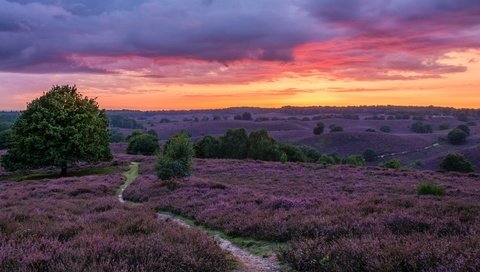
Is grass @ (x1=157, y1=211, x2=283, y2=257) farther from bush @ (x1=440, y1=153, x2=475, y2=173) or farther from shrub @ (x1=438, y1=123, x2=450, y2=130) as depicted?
shrub @ (x1=438, y1=123, x2=450, y2=130)

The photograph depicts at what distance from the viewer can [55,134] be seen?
47781 millimetres

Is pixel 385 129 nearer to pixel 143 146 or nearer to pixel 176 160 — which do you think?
pixel 143 146

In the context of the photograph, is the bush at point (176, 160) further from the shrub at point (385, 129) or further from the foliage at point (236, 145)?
the shrub at point (385, 129)

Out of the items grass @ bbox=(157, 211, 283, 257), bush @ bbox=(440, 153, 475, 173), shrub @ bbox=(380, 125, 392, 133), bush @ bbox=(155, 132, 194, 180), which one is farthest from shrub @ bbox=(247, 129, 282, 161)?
shrub @ bbox=(380, 125, 392, 133)

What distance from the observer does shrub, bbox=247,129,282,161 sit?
264 ft

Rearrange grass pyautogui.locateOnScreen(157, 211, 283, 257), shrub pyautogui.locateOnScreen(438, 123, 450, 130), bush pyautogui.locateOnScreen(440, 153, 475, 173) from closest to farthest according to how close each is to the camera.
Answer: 1. grass pyautogui.locateOnScreen(157, 211, 283, 257)
2. bush pyautogui.locateOnScreen(440, 153, 475, 173)
3. shrub pyautogui.locateOnScreen(438, 123, 450, 130)

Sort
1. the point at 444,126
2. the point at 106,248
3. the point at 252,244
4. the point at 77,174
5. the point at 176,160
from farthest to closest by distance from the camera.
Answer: the point at 444,126, the point at 77,174, the point at 176,160, the point at 252,244, the point at 106,248

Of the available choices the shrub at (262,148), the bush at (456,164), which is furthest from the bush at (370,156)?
the bush at (456,164)

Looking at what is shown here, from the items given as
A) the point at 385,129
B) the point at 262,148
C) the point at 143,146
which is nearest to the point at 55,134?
the point at 143,146

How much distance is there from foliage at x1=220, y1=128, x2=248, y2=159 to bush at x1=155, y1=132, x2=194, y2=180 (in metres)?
51.6

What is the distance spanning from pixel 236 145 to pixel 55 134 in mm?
42775

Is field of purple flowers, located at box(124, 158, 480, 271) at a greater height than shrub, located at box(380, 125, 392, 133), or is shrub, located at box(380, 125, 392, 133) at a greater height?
field of purple flowers, located at box(124, 158, 480, 271)

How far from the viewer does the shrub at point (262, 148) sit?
80.4 meters

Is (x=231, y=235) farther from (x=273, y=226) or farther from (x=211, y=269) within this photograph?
(x=211, y=269)
